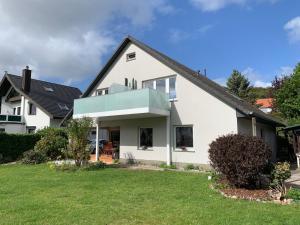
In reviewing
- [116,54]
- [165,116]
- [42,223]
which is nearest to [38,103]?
[116,54]

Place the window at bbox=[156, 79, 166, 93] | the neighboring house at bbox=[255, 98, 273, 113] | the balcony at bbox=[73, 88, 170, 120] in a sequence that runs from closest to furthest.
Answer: the balcony at bbox=[73, 88, 170, 120], the window at bbox=[156, 79, 166, 93], the neighboring house at bbox=[255, 98, 273, 113]

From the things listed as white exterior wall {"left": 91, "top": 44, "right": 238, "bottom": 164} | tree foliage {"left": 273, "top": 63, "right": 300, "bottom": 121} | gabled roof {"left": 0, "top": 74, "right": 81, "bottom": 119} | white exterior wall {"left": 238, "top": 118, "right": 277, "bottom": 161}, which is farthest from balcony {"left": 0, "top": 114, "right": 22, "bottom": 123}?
tree foliage {"left": 273, "top": 63, "right": 300, "bottom": 121}

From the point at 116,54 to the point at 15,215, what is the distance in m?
15.6

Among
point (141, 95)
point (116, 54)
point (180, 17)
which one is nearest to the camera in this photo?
point (180, 17)

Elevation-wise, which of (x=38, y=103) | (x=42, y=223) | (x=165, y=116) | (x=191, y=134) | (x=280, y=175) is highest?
(x=38, y=103)

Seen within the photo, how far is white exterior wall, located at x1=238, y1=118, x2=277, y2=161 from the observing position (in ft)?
53.3

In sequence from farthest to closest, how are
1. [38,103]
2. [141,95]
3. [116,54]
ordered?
1. [38,103]
2. [116,54]
3. [141,95]

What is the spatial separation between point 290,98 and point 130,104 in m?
20.2

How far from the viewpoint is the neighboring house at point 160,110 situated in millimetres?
16375

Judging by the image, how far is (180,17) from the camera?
49.1 ft

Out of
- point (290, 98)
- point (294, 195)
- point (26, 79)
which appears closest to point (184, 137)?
point (294, 195)

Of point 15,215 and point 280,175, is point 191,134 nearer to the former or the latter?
point 280,175

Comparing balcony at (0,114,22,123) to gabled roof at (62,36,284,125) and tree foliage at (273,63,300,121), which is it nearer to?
gabled roof at (62,36,284,125)

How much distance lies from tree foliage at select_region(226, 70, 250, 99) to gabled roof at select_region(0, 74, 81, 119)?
3227 centimetres
